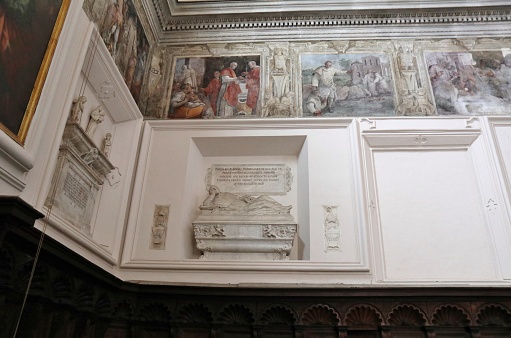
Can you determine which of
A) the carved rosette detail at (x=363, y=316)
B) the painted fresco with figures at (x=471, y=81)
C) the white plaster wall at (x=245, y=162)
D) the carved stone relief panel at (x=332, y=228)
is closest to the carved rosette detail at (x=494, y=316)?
the carved rosette detail at (x=363, y=316)

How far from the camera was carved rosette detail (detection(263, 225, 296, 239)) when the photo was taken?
20.5 ft

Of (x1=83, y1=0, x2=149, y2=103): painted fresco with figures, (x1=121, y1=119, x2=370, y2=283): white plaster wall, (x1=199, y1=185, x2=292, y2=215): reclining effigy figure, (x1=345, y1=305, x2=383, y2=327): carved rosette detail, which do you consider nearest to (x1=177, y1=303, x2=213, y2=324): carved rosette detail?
(x1=121, y1=119, x2=370, y2=283): white plaster wall

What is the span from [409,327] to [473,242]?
163 centimetres

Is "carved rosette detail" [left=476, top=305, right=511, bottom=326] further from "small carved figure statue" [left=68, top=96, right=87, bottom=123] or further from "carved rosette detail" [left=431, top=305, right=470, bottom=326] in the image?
"small carved figure statue" [left=68, top=96, right=87, bottom=123]

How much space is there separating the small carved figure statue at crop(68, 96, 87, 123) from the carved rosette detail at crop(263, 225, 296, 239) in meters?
3.01

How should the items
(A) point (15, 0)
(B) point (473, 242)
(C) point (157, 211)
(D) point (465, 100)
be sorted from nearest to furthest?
1. (A) point (15, 0)
2. (B) point (473, 242)
3. (C) point (157, 211)
4. (D) point (465, 100)

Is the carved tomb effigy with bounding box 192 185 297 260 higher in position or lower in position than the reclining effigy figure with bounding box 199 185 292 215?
lower

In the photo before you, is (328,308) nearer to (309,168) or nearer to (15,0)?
(309,168)

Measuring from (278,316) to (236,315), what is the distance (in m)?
0.57

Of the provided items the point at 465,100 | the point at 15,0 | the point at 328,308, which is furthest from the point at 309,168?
the point at 15,0

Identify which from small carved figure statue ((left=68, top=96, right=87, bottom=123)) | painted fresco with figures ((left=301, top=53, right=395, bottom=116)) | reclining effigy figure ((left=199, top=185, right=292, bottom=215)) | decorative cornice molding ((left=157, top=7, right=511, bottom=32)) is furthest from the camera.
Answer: decorative cornice molding ((left=157, top=7, right=511, bottom=32))

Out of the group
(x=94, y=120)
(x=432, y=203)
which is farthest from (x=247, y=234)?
(x=432, y=203)

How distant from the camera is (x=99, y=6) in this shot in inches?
224

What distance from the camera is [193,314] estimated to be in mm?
5785
